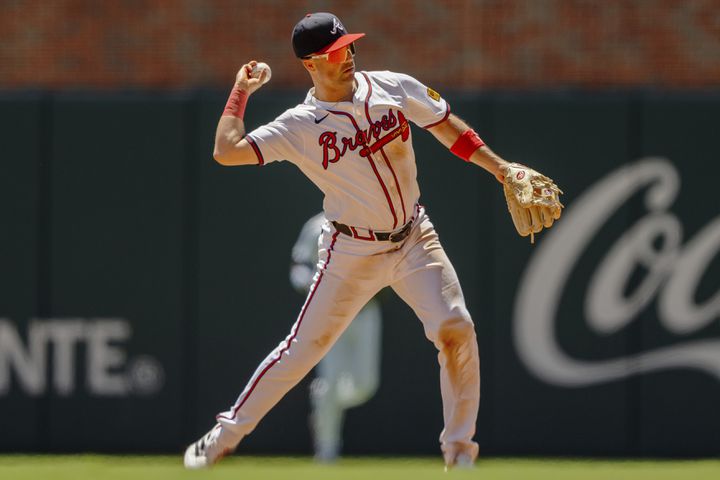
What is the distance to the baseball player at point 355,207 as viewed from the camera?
18.3ft

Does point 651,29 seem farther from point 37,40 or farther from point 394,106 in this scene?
point 394,106

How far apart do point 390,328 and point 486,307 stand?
622mm

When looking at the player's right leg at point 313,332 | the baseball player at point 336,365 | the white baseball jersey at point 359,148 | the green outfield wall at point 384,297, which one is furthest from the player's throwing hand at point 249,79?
the green outfield wall at point 384,297

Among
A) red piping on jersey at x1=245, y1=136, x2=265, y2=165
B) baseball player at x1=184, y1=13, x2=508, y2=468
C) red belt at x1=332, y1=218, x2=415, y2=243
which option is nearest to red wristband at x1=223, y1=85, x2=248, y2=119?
baseball player at x1=184, y1=13, x2=508, y2=468

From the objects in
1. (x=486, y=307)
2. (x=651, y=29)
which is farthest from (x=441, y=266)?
(x=651, y=29)

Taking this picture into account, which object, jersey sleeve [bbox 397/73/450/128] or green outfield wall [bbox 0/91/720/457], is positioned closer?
jersey sleeve [bbox 397/73/450/128]

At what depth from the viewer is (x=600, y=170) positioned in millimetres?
9062

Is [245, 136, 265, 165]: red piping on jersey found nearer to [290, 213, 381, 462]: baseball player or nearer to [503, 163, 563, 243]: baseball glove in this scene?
[503, 163, 563, 243]: baseball glove

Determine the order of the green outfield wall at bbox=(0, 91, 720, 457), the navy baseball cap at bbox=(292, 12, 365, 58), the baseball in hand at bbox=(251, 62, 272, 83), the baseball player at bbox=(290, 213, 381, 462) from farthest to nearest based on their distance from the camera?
the green outfield wall at bbox=(0, 91, 720, 457) → the baseball player at bbox=(290, 213, 381, 462) → the baseball in hand at bbox=(251, 62, 272, 83) → the navy baseball cap at bbox=(292, 12, 365, 58)

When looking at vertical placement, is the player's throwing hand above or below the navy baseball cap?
below

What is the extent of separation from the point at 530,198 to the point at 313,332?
100cm

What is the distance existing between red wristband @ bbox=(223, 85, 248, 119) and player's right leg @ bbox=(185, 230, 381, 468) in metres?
0.62

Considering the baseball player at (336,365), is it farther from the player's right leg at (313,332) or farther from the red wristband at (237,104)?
the red wristband at (237,104)

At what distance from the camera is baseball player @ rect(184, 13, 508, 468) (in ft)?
18.3
